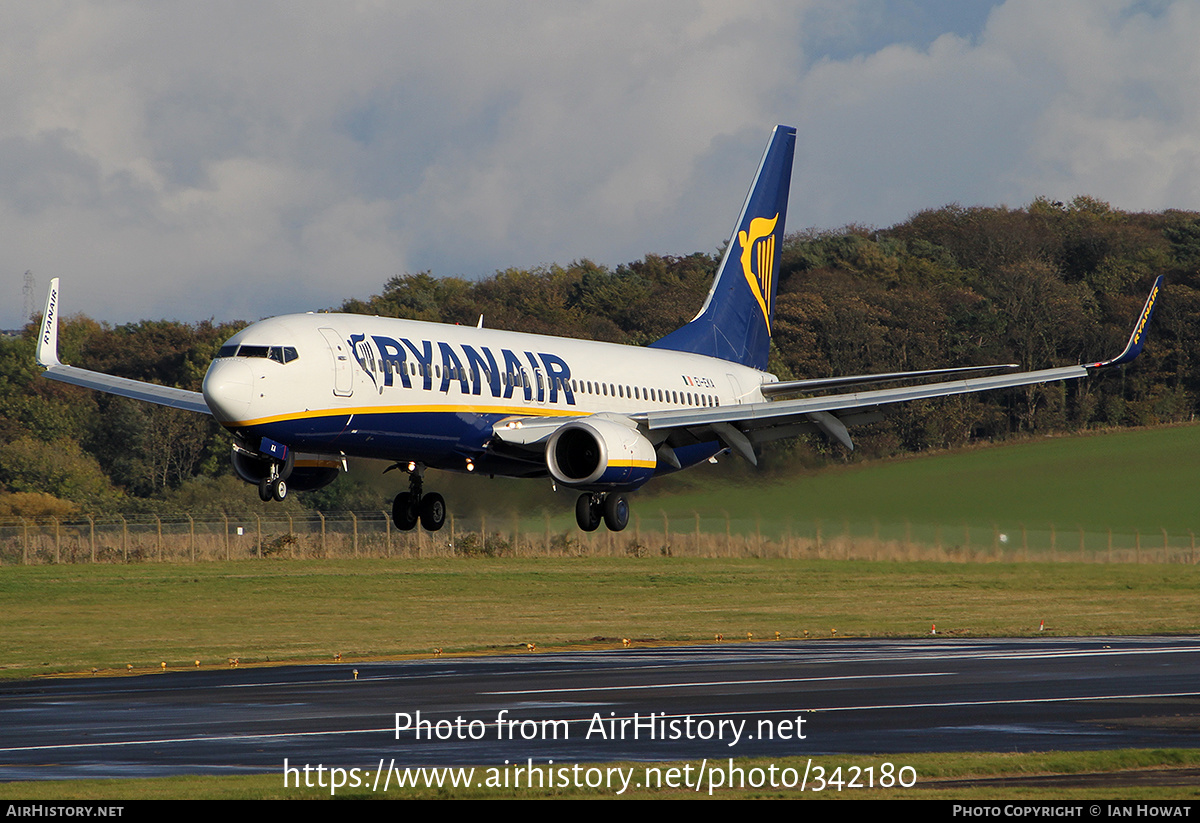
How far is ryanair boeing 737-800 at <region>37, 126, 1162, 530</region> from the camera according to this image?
3362 centimetres

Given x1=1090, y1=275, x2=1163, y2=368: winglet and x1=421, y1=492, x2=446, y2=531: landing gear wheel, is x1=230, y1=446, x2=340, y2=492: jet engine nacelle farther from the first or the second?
x1=1090, y1=275, x2=1163, y2=368: winglet

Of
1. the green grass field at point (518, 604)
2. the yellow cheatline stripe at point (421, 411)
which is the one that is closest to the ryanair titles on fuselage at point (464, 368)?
the yellow cheatline stripe at point (421, 411)

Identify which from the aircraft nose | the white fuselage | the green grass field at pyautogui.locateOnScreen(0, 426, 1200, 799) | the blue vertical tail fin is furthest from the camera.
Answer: the green grass field at pyautogui.locateOnScreen(0, 426, 1200, 799)

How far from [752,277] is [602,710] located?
26.8m

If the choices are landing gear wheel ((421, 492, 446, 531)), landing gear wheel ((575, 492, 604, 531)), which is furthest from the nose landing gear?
landing gear wheel ((575, 492, 604, 531))

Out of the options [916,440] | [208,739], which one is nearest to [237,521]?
[916,440]

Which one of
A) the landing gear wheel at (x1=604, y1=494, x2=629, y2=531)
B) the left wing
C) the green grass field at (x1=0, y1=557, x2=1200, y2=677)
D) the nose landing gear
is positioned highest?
the left wing

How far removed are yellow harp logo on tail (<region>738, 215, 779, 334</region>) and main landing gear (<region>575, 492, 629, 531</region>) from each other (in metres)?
16.1

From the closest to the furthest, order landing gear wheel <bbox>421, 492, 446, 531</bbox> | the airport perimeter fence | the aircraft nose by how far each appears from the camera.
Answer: the aircraft nose, landing gear wheel <bbox>421, 492, 446, 531</bbox>, the airport perimeter fence

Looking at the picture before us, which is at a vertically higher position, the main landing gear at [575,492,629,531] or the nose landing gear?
the nose landing gear

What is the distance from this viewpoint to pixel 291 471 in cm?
3594

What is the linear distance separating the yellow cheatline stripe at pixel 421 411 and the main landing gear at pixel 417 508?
12.0 feet

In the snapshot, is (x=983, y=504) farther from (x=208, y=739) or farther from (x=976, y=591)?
(x=208, y=739)

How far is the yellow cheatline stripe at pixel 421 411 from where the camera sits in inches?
1304
